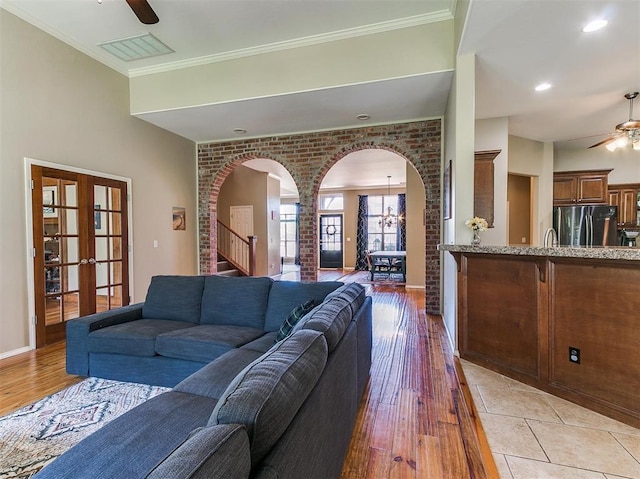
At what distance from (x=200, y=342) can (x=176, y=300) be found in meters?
0.81

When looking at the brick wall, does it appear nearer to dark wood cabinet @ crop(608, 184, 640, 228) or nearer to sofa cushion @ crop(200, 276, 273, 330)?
sofa cushion @ crop(200, 276, 273, 330)

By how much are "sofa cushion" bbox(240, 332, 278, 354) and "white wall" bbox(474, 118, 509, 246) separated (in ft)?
13.0

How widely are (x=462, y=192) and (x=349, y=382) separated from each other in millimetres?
2269

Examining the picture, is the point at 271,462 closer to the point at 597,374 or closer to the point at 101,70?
the point at 597,374

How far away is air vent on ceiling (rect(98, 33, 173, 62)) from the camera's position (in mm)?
3761

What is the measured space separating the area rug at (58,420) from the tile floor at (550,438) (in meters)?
2.43

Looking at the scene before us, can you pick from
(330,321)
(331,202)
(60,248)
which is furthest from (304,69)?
(331,202)

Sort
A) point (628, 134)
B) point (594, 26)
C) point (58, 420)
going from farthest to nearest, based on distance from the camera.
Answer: point (628, 134) < point (594, 26) < point (58, 420)

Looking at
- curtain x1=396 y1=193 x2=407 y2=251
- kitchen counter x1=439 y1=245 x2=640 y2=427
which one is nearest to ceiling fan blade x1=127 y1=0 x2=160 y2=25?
kitchen counter x1=439 y1=245 x2=640 y2=427

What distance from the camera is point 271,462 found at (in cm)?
80

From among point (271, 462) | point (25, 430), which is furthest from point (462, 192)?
point (25, 430)

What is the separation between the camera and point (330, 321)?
1626 millimetres

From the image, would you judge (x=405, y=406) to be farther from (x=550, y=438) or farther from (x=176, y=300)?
(x=176, y=300)

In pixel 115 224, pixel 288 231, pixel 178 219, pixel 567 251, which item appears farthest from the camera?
pixel 288 231
